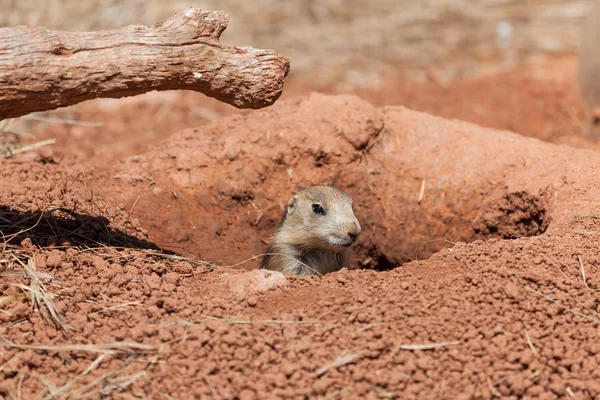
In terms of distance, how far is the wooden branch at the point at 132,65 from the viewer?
4.23m

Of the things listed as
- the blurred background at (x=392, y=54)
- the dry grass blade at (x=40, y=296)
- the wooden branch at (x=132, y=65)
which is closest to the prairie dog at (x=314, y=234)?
the wooden branch at (x=132, y=65)

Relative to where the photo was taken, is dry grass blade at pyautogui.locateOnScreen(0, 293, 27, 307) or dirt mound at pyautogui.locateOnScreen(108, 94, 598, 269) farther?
dirt mound at pyautogui.locateOnScreen(108, 94, 598, 269)

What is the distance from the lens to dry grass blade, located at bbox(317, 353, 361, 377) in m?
3.77

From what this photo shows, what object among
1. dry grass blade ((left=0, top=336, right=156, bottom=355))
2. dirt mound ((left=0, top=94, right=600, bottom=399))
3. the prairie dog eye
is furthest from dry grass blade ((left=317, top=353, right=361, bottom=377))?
the prairie dog eye

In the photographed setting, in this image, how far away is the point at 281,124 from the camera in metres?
6.98

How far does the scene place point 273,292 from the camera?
14.6 feet

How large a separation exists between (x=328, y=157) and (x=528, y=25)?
8.37 meters

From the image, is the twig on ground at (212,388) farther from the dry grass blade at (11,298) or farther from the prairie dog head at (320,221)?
the prairie dog head at (320,221)

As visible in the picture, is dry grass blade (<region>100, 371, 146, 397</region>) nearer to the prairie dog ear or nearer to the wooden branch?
the wooden branch

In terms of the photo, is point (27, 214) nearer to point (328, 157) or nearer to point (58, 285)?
point (58, 285)

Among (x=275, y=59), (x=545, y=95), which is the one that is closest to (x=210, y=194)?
(x=275, y=59)

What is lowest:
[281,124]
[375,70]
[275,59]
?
[375,70]

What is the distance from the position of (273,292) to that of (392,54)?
30.8ft

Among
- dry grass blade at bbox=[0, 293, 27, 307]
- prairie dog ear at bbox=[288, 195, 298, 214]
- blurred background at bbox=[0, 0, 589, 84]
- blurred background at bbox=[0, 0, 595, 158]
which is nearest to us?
dry grass blade at bbox=[0, 293, 27, 307]
